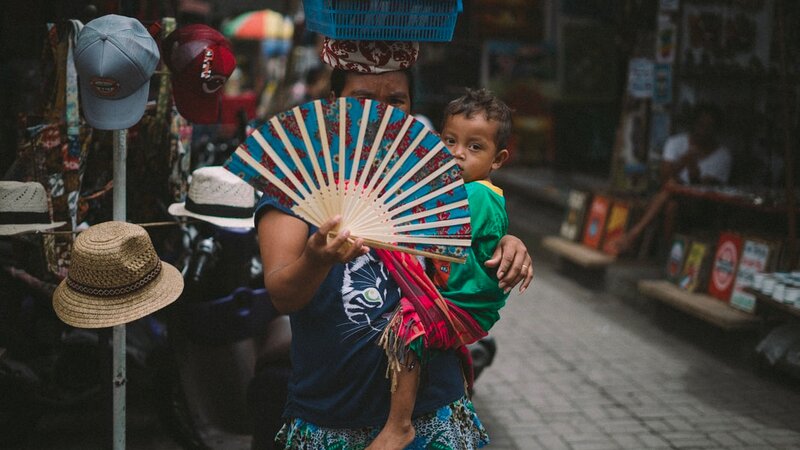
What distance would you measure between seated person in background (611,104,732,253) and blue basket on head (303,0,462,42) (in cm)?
543

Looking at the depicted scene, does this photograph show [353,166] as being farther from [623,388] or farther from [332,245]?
[623,388]

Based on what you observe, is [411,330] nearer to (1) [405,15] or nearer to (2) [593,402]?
(1) [405,15]

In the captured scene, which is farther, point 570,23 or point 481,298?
point 570,23

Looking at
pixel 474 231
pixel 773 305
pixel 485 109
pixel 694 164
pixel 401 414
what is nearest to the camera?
pixel 401 414

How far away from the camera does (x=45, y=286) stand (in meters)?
3.59

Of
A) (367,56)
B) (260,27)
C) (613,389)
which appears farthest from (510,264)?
(260,27)

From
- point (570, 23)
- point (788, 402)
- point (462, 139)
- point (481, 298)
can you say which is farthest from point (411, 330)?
point (570, 23)

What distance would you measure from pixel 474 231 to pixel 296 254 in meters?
0.46

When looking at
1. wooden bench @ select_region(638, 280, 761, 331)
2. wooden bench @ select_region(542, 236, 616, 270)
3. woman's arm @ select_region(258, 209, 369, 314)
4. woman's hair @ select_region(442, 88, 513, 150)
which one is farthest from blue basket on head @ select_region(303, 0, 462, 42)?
wooden bench @ select_region(542, 236, 616, 270)

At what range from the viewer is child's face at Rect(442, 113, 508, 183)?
2047 millimetres

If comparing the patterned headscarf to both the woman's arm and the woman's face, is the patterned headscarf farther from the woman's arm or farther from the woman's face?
the woman's arm

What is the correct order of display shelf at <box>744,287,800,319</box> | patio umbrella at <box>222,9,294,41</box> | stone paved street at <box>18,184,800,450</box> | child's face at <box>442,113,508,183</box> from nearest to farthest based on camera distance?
1. child's face at <box>442,113,508,183</box>
2. stone paved street at <box>18,184,800,450</box>
3. display shelf at <box>744,287,800,319</box>
4. patio umbrella at <box>222,9,294,41</box>

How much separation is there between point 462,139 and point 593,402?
325 cm

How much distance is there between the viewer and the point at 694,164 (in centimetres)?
704
